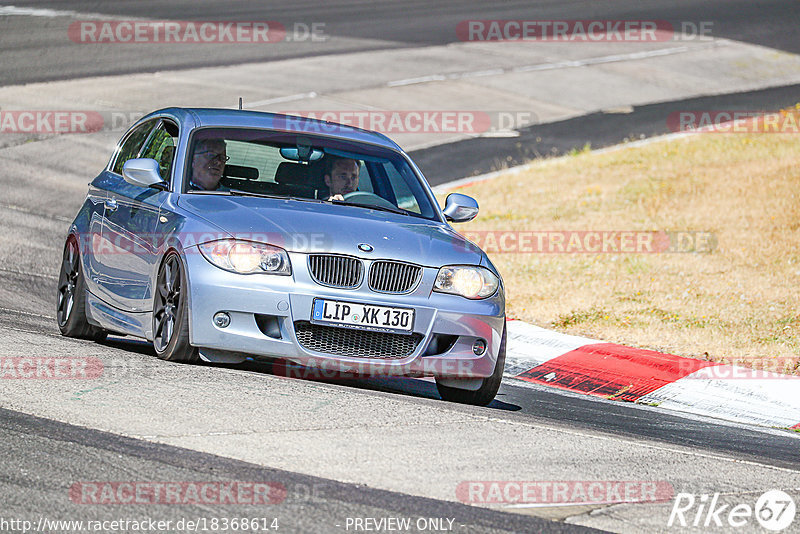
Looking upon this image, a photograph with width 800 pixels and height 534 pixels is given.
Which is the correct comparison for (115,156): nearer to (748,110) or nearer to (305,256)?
(305,256)

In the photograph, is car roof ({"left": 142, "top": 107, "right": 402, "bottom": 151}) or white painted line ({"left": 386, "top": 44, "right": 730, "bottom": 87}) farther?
white painted line ({"left": 386, "top": 44, "right": 730, "bottom": 87})

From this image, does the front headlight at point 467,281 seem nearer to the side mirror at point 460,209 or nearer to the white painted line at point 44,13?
the side mirror at point 460,209

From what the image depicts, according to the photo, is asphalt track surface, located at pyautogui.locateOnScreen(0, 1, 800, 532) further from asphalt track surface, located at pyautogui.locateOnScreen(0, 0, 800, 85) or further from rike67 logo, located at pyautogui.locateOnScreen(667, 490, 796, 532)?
rike67 logo, located at pyautogui.locateOnScreen(667, 490, 796, 532)

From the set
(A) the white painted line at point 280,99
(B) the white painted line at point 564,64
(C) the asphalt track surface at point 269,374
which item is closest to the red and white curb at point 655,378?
(C) the asphalt track surface at point 269,374

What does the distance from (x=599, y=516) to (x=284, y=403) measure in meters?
1.96

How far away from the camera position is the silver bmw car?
6.98m

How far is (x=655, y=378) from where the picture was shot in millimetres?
9391

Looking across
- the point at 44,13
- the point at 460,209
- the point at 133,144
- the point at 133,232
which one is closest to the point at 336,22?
the point at 44,13

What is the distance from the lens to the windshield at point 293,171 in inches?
314

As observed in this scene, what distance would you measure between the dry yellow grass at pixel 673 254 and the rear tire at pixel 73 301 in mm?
4209

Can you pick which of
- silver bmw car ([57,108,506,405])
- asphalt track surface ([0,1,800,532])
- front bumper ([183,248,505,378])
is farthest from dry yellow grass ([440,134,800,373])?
front bumper ([183,248,505,378])

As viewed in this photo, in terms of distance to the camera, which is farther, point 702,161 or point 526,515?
point 702,161

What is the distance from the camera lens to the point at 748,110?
23.1 meters

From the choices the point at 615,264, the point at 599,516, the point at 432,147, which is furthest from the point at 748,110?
the point at 599,516
